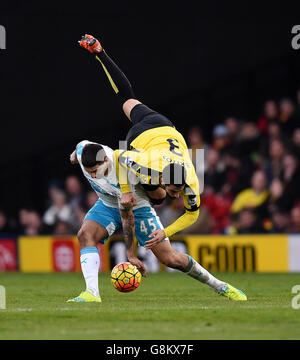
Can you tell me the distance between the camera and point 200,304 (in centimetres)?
943

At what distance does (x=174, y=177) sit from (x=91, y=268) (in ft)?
5.17

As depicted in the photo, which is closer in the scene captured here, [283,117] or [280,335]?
[280,335]

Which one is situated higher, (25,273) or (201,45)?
(201,45)

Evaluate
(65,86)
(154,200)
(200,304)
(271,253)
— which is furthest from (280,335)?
(65,86)

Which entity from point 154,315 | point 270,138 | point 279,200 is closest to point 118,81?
point 154,315

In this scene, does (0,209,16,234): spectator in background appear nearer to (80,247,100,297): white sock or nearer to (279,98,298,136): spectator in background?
(279,98,298,136): spectator in background

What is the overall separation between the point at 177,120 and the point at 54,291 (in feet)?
31.7

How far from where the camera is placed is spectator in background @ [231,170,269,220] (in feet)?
54.7

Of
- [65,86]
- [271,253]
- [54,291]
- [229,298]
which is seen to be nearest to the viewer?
[229,298]

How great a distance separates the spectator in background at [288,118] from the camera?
18.2 m

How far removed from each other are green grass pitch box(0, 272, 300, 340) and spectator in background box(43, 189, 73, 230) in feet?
23.1

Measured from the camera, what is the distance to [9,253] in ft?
63.6

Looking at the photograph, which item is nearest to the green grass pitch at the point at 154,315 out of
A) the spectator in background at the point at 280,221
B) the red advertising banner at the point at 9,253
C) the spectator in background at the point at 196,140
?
the spectator in background at the point at 280,221

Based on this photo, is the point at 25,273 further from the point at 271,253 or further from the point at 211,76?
the point at 211,76
